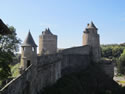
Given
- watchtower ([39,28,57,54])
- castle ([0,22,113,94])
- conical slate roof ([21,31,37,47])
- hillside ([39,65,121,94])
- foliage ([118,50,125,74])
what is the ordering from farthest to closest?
foliage ([118,50,125,74]) < watchtower ([39,28,57,54]) < hillside ([39,65,121,94]) < conical slate roof ([21,31,37,47]) < castle ([0,22,113,94])

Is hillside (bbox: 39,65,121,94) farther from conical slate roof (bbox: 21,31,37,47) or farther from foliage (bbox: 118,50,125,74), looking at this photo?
foliage (bbox: 118,50,125,74)

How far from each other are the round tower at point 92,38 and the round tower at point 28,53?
71.1 ft

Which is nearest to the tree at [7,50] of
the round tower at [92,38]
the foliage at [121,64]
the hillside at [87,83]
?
the hillside at [87,83]

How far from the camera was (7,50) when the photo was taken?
2053 centimetres

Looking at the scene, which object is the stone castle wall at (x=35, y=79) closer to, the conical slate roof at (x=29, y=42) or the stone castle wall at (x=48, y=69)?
the stone castle wall at (x=48, y=69)

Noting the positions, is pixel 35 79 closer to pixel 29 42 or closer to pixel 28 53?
pixel 28 53

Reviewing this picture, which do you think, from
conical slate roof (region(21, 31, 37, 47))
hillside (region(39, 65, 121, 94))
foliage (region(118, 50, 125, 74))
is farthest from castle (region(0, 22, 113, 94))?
foliage (region(118, 50, 125, 74))

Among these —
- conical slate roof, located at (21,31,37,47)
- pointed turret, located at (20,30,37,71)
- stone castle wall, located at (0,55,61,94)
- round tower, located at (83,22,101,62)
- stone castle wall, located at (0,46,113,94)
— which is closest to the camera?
stone castle wall, located at (0,55,61,94)

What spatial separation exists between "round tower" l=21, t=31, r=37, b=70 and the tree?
53.5 inches

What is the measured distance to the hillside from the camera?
2294 cm

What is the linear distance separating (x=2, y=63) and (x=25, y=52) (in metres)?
3.09

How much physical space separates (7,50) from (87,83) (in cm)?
1546

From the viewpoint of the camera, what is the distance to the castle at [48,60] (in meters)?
12.8

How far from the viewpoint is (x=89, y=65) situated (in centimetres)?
3672
